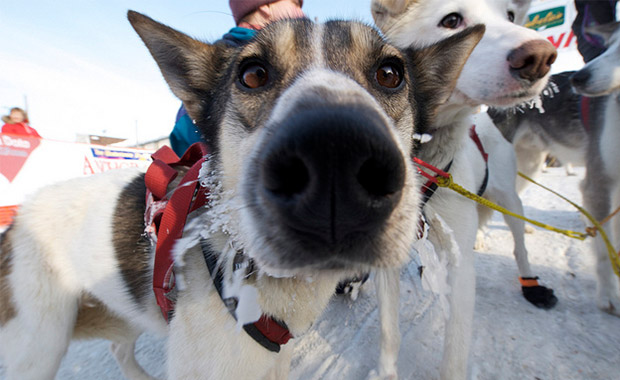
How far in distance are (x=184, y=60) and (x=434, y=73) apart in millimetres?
1447

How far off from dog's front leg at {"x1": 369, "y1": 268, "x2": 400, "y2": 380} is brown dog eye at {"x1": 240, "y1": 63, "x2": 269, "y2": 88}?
4.69ft

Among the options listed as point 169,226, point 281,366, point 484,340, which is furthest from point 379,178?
point 484,340

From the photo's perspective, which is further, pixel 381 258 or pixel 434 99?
pixel 434 99

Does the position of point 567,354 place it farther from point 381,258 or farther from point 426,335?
point 381,258

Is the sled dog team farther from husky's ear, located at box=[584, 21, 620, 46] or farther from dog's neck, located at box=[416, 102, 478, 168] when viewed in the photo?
husky's ear, located at box=[584, 21, 620, 46]

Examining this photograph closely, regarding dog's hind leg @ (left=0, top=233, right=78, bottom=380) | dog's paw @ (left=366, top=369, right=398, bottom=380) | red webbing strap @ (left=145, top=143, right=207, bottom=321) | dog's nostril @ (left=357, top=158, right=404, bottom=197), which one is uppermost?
dog's nostril @ (left=357, top=158, right=404, bottom=197)

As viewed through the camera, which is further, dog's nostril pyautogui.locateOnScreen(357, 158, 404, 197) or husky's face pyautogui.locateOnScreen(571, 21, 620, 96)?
husky's face pyautogui.locateOnScreen(571, 21, 620, 96)

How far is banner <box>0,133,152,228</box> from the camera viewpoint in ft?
18.8

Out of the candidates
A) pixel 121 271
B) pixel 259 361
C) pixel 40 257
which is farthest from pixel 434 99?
pixel 40 257

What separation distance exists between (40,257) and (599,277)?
447 cm

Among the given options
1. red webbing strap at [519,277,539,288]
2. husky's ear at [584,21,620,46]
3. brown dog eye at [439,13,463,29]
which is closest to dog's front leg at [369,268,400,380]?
red webbing strap at [519,277,539,288]

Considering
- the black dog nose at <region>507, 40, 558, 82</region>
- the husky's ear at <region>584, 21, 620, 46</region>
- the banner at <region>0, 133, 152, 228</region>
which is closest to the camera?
the black dog nose at <region>507, 40, 558, 82</region>

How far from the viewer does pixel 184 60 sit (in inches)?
58.9

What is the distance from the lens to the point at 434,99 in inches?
65.9
